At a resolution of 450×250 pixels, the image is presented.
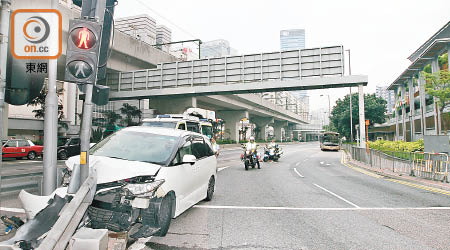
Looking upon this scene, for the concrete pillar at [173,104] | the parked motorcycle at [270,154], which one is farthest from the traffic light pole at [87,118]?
the concrete pillar at [173,104]

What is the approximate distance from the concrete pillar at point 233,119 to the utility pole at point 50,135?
5045 centimetres

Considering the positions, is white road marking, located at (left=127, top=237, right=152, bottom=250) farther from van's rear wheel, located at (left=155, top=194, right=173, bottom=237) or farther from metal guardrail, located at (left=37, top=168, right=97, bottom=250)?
metal guardrail, located at (left=37, top=168, right=97, bottom=250)

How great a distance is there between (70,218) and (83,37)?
2896mm

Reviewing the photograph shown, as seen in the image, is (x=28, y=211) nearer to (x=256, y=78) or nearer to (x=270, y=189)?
(x=270, y=189)

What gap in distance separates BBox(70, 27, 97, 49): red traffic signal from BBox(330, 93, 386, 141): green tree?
167 ft

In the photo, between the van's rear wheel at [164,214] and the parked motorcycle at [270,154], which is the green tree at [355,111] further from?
the van's rear wheel at [164,214]

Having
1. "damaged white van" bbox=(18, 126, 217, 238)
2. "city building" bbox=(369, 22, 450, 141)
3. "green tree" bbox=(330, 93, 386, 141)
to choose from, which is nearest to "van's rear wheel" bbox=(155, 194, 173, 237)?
"damaged white van" bbox=(18, 126, 217, 238)

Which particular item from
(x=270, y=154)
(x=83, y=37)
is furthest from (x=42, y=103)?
(x=83, y=37)

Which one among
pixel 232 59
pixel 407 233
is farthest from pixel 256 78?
pixel 407 233

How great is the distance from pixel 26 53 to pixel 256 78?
2160 cm

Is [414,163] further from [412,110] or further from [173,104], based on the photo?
[412,110]

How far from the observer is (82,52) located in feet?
15.4

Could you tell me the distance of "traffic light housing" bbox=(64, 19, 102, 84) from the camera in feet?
15.2

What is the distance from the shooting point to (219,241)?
174 inches
